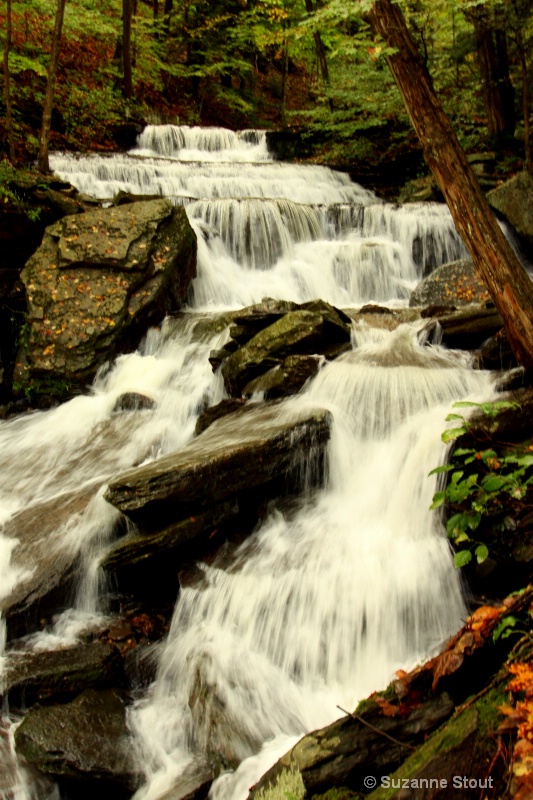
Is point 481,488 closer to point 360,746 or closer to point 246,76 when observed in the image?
point 360,746

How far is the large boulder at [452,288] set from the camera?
30.6 feet

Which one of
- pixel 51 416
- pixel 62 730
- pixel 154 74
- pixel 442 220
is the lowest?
pixel 62 730

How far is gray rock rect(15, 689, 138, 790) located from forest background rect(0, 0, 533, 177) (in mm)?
9196

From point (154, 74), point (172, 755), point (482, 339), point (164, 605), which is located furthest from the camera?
point (154, 74)

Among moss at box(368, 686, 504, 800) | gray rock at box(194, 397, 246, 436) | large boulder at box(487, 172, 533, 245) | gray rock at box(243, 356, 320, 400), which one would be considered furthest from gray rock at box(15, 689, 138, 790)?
large boulder at box(487, 172, 533, 245)

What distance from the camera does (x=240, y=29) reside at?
19.9m

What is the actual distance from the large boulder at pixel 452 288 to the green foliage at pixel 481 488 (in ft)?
16.1

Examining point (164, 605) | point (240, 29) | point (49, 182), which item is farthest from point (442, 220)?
point (240, 29)

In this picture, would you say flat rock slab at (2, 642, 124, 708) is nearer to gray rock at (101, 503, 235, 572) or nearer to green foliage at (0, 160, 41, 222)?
gray rock at (101, 503, 235, 572)

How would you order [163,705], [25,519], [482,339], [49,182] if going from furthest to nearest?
1. [49,182]
2. [482,339]
3. [25,519]
4. [163,705]

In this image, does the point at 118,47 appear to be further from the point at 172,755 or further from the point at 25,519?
the point at 172,755

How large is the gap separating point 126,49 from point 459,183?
1512cm

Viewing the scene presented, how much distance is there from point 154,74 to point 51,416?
17.4m

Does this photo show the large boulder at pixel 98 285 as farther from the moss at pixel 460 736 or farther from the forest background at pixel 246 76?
the moss at pixel 460 736
